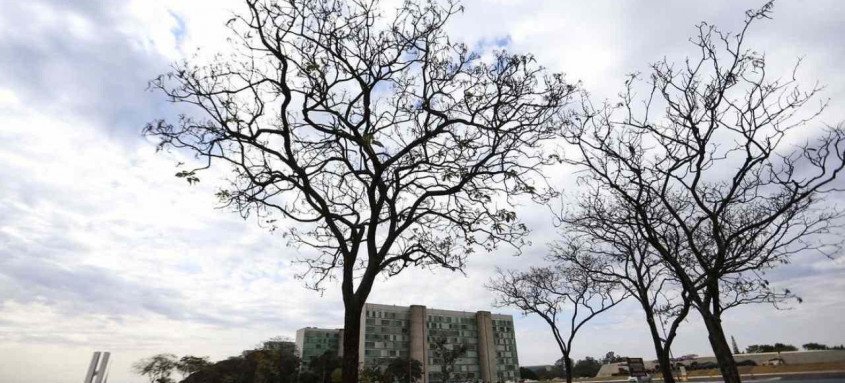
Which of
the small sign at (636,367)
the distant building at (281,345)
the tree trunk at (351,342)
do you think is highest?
the distant building at (281,345)

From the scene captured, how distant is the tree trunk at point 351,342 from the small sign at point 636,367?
20721mm

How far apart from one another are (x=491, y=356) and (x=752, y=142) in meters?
103

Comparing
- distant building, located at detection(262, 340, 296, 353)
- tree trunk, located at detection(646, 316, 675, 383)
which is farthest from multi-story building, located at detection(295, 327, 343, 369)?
tree trunk, located at detection(646, 316, 675, 383)

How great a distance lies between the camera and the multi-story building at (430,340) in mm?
94812

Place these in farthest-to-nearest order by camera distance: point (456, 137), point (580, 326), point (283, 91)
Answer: point (580, 326) → point (456, 137) → point (283, 91)

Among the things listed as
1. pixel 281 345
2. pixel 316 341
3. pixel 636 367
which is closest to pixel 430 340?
pixel 316 341

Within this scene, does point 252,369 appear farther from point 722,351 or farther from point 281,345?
point 722,351

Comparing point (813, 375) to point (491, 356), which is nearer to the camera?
point (813, 375)

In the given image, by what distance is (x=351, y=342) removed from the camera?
859 cm

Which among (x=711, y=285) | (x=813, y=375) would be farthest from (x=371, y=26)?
(x=813, y=375)

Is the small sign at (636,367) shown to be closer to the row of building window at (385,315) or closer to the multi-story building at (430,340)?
the multi-story building at (430,340)

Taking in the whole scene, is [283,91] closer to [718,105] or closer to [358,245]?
[358,245]

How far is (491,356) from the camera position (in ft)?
344

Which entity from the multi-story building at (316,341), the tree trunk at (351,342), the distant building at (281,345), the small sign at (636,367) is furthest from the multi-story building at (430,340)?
the tree trunk at (351,342)
